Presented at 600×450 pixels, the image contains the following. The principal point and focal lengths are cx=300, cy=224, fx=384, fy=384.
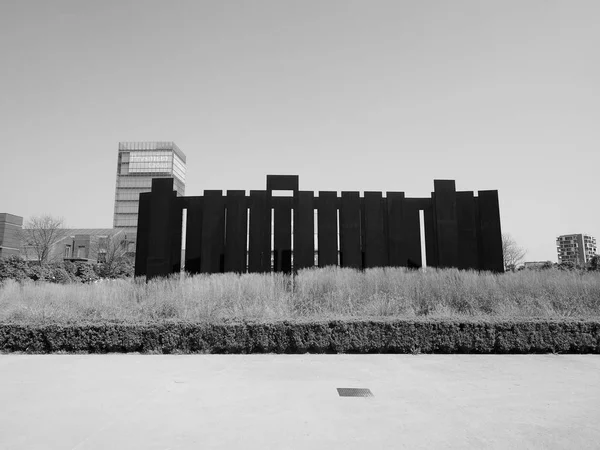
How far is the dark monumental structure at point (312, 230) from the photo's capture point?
11.7 metres

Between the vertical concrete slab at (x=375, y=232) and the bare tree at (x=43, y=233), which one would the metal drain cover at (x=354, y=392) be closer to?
the vertical concrete slab at (x=375, y=232)

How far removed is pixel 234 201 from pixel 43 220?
3186 centimetres

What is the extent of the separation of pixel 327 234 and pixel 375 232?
1497 millimetres

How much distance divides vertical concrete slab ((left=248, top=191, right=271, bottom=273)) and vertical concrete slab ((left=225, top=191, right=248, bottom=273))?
0.22m

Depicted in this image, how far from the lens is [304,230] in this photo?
11828 mm

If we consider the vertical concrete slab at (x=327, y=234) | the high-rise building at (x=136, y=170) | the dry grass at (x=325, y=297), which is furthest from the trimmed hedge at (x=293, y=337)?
the high-rise building at (x=136, y=170)

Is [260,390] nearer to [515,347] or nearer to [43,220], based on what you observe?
[515,347]

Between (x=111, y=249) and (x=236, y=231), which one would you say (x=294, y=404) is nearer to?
(x=236, y=231)

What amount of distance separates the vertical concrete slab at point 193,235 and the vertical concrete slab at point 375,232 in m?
5.14

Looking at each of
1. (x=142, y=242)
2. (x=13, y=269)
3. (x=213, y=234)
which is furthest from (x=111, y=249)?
(x=213, y=234)

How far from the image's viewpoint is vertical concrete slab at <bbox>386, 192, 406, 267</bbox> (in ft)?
38.7

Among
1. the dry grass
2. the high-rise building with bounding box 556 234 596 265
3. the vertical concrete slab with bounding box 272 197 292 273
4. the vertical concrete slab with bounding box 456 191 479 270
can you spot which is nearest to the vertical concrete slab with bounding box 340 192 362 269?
the vertical concrete slab with bounding box 272 197 292 273

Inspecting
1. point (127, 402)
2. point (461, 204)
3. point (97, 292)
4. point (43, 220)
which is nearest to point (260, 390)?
point (127, 402)

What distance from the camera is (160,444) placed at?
2844 mm
